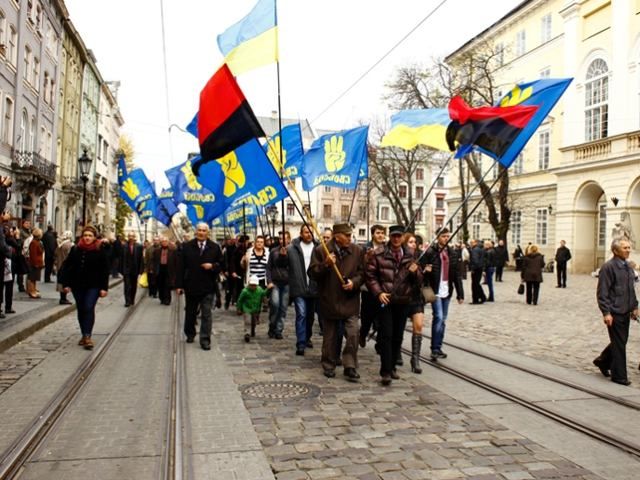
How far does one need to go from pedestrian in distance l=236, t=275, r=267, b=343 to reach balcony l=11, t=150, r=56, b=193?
24.1m

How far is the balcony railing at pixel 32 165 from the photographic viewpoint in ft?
98.8

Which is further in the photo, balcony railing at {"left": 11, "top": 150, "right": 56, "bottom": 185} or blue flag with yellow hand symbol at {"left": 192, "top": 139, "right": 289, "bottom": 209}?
balcony railing at {"left": 11, "top": 150, "right": 56, "bottom": 185}

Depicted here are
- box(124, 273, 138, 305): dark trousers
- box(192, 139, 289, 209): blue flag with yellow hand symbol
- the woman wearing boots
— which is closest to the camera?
the woman wearing boots

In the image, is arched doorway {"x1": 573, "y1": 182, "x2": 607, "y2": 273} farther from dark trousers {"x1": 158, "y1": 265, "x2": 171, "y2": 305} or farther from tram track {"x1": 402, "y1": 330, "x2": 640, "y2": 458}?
tram track {"x1": 402, "y1": 330, "x2": 640, "y2": 458}

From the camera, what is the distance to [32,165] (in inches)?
1221

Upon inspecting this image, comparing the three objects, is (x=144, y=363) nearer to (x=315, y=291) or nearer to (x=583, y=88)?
(x=315, y=291)

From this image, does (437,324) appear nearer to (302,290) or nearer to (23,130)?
(302,290)

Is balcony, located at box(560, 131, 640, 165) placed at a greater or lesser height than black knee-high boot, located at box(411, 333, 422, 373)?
greater

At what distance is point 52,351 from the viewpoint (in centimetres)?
889

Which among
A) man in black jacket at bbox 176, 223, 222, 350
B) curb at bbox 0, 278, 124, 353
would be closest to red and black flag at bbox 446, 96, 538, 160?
man in black jacket at bbox 176, 223, 222, 350

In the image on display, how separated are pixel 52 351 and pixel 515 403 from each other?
6.49 meters

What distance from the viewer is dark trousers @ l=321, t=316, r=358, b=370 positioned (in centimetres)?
740

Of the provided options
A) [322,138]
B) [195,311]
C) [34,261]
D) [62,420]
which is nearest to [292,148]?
[322,138]

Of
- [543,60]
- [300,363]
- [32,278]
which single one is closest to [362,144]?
[300,363]
